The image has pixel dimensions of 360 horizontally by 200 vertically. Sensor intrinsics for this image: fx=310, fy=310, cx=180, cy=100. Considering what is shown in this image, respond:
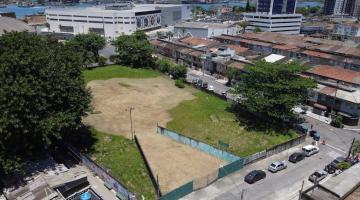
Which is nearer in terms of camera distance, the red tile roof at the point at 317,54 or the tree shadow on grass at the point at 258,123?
the tree shadow on grass at the point at 258,123

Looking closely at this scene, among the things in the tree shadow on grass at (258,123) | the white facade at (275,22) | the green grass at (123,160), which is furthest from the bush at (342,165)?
the white facade at (275,22)

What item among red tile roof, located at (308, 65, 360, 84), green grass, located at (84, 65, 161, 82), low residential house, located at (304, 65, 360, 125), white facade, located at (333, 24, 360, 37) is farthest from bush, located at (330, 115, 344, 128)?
white facade, located at (333, 24, 360, 37)

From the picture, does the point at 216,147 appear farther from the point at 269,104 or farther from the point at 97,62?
the point at 97,62

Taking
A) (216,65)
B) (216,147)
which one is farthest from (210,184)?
(216,65)

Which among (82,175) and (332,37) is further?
(332,37)

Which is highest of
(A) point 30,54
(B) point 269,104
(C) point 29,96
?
(A) point 30,54

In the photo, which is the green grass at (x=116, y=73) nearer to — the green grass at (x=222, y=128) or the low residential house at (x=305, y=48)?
the green grass at (x=222, y=128)
